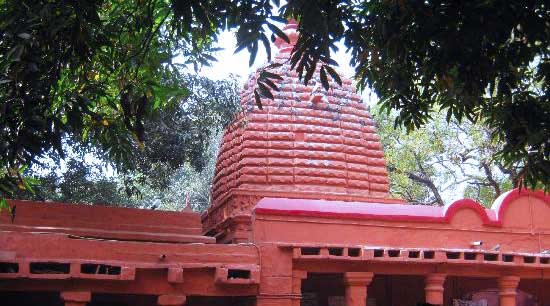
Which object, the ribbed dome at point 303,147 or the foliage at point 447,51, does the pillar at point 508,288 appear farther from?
the foliage at point 447,51

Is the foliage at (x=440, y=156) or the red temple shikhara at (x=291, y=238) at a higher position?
the foliage at (x=440, y=156)

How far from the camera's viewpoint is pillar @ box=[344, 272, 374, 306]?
891 centimetres

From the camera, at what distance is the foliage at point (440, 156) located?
17.6 metres

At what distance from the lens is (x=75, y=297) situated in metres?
7.52

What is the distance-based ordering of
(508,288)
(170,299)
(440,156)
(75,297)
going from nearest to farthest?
1. (75,297)
2. (170,299)
3. (508,288)
4. (440,156)

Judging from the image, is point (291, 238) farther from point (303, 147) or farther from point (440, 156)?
point (440, 156)

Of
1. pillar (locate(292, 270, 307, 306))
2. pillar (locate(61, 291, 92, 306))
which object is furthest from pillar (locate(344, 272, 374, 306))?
pillar (locate(61, 291, 92, 306))

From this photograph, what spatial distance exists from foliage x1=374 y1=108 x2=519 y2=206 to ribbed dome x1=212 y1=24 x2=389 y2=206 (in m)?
5.75

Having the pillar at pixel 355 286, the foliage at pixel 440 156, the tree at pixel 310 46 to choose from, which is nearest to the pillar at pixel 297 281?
the pillar at pixel 355 286

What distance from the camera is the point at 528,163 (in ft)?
15.6

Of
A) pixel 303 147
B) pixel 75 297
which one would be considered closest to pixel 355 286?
pixel 303 147

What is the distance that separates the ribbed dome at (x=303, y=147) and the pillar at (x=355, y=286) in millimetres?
2227

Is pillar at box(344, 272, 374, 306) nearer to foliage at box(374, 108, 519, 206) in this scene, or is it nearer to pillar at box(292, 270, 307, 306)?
pillar at box(292, 270, 307, 306)

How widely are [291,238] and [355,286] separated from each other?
1.16 m
